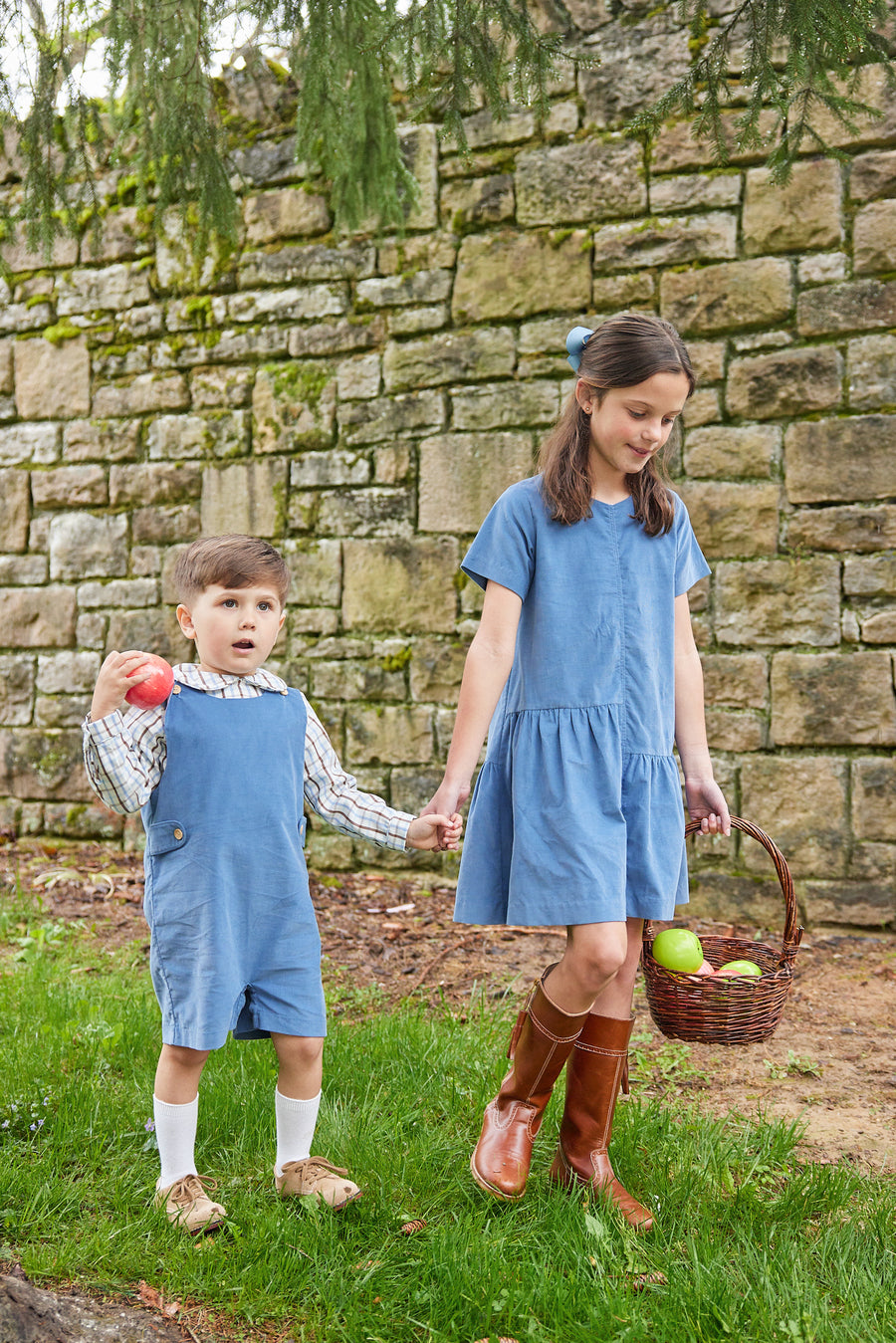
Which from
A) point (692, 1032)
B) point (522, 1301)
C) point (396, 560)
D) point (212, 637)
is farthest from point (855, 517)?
point (522, 1301)

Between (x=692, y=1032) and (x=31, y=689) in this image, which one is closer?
(x=692, y=1032)

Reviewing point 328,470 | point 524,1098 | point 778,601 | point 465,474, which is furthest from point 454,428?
point 524,1098

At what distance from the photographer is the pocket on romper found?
205cm

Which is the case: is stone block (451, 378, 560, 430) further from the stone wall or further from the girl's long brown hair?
the girl's long brown hair

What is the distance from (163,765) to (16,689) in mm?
4096

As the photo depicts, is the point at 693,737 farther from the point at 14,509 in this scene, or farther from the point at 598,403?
the point at 14,509

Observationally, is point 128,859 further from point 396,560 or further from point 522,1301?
point 522,1301

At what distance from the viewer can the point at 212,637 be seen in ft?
6.93

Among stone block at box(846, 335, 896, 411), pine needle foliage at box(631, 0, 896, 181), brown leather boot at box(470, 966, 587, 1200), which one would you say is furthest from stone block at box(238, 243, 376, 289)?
brown leather boot at box(470, 966, 587, 1200)

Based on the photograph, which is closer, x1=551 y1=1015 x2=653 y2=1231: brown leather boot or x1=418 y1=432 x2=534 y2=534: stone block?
x1=551 y1=1015 x2=653 y2=1231: brown leather boot

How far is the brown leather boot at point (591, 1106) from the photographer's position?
7.09ft

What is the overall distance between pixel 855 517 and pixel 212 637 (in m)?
2.85

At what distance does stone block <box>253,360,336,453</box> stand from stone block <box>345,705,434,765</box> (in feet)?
4.22

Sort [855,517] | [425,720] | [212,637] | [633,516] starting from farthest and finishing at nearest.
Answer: [425,720], [855,517], [633,516], [212,637]
